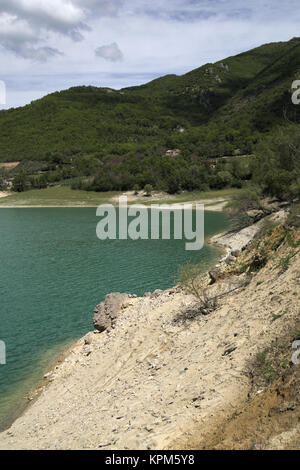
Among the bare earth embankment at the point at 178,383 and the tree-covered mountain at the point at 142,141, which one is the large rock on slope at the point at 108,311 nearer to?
the bare earth embankment at the point at 178,383

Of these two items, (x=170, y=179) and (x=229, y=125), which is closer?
(x=170, y=179)

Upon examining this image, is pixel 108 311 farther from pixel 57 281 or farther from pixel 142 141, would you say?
pixel 142 141

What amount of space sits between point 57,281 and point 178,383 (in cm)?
2324

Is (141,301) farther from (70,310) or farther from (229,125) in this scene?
(229,125)

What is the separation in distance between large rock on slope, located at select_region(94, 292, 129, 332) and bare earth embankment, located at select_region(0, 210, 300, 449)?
552mm

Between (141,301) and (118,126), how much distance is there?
16899 cm

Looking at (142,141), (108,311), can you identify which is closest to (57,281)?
(108,311)

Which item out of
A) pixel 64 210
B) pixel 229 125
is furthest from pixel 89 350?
pixel 229 125

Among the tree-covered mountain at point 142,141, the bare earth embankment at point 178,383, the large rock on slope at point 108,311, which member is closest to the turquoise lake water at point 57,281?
the large rock on slope at point 108,311

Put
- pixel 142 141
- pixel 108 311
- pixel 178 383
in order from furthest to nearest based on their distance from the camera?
pixel 142 141, pixel 108 311, pixel 178 383

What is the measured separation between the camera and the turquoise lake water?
65.0 ft

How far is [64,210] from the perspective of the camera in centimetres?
8738

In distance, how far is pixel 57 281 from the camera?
108ft

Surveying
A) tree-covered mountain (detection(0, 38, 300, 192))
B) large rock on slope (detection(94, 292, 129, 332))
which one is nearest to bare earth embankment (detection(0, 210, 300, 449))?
large rock on slope (detection(94, 292, 129, 332))
